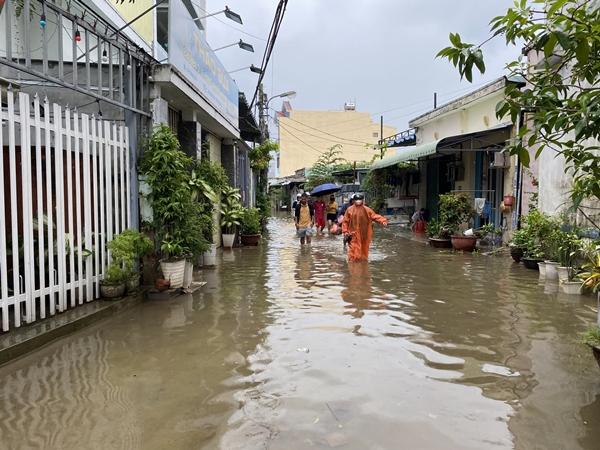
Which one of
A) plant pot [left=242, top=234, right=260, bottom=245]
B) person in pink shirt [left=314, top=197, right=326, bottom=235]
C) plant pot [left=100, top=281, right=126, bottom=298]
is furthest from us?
person in pink shirt [left=314, top=197, right=326, bottom=235]

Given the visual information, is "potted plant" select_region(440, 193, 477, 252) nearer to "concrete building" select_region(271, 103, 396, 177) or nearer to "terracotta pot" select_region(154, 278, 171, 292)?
"terracotta pot" select_region(154, 278, 171, 292)

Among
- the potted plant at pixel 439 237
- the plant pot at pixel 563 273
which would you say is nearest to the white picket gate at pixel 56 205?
the plant pot at pixel 563 273

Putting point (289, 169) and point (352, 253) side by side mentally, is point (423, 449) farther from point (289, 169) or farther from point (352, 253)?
point (289, 169)

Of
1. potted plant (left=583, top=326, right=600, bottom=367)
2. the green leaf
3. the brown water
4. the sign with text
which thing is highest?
the sign with text

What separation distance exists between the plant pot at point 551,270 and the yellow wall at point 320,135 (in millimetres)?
41637

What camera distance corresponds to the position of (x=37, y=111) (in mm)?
5004

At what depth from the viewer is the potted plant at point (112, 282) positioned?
6266 mm

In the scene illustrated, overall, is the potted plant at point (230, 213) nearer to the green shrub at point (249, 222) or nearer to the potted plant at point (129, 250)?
the green shrub at point (249, 222)

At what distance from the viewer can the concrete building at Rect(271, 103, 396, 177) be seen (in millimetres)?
50000

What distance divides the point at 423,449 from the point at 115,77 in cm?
624

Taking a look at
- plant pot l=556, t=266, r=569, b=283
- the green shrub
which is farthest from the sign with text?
plant pot l=556, t=266, r=569, b=283

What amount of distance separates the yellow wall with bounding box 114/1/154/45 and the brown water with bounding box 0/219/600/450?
9886mm

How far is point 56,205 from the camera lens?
5.45 m

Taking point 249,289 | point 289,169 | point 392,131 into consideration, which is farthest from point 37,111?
point 392,131
